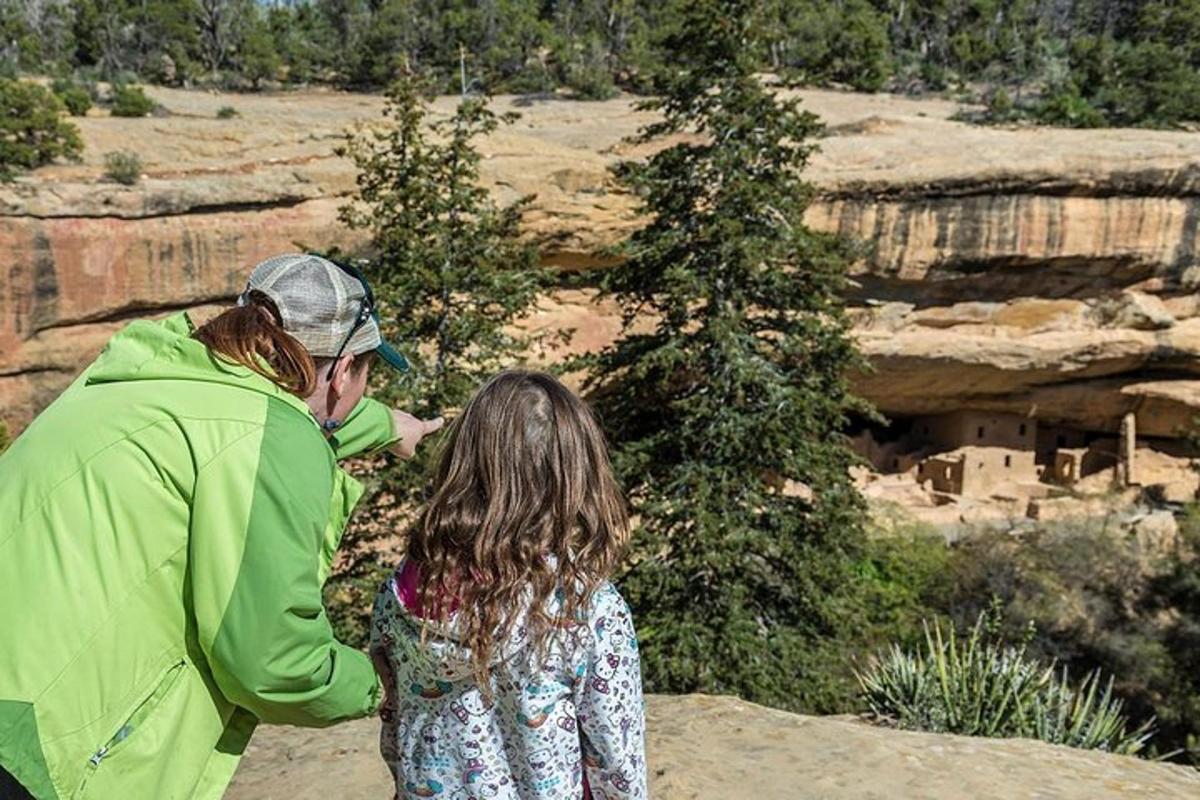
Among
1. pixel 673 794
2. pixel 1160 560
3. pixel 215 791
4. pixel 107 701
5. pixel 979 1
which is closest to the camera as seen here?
pixel 107 701

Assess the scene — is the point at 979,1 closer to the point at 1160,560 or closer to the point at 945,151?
the point at 945,151

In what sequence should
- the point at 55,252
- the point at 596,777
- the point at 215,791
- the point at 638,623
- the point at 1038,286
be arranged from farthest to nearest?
the point at 1038,286, the point at 55,252, the point at 638,623, the point at 596,777, the point at 215,791

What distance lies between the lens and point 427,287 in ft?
29.3

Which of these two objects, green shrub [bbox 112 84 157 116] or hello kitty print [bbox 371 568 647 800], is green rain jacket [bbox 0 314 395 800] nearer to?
hello kitty print [bbox 371 568 647 800]

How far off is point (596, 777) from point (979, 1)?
37235mm

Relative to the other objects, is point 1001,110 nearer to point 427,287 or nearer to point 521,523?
point 427,287

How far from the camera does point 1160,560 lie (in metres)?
13.6

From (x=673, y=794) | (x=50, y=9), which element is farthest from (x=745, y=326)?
(x=50, y=9)

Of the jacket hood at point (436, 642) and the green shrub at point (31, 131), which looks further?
the green shrub at point (31, 131)

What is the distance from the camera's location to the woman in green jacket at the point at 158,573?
144 cm

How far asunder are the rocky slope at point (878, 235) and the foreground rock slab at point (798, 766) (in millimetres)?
6544

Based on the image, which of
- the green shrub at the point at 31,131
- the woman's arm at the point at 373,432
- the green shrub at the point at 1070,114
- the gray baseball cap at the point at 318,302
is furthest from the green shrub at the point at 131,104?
the green shrub at the point at 1070,114

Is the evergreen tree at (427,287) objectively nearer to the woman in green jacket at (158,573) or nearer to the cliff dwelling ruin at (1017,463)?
the woman in green jacket at (158,573)

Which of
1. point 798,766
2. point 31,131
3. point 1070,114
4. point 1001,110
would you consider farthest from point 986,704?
point 1001,110
